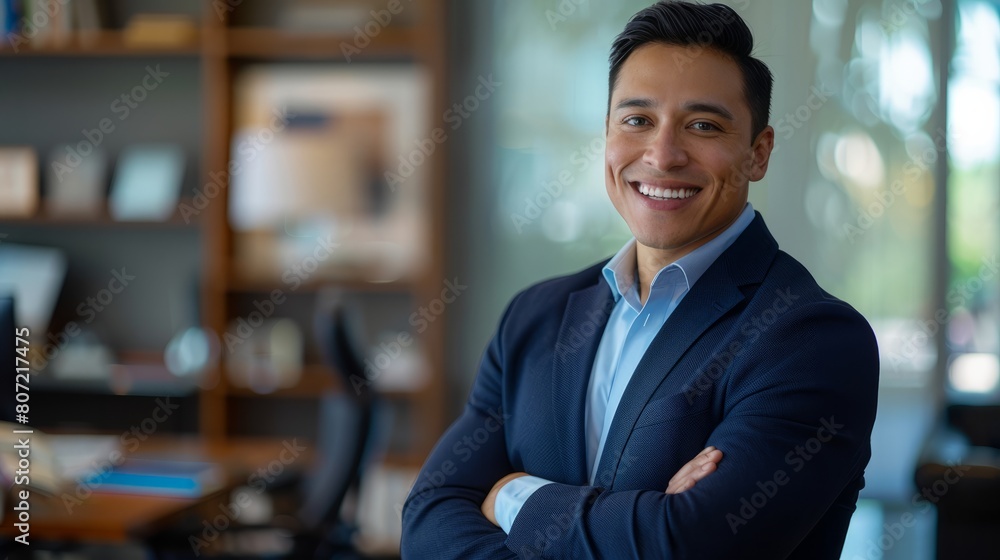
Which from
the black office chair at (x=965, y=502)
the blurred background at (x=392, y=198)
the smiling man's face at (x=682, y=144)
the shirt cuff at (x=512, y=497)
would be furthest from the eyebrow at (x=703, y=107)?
the blurred background at (x=392, y=198)

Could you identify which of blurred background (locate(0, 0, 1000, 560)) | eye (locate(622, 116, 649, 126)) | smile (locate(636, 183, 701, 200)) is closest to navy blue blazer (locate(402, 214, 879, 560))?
smile (locate(636, 183, 701, 200))

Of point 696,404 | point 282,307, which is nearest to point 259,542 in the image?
point 282,307

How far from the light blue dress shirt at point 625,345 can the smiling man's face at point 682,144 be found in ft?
0.10

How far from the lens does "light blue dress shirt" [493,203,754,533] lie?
1.47 meters

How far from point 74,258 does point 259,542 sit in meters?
1.80

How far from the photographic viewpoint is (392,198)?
14.4 ft

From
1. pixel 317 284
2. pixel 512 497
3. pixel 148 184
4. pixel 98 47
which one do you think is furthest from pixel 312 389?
pixel 512 497

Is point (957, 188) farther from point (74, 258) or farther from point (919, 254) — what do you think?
point (74, 258)

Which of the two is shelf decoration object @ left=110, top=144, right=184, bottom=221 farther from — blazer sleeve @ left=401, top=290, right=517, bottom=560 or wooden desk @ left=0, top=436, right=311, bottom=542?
blazer sleeve @ left=401, top=290, right=517, bottom=560

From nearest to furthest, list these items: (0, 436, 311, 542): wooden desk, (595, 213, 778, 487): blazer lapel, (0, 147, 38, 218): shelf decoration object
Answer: (595, 213, 778, 487): blazer lapel, (0, 436, 311, 542): wooden desk, (0, 147, 38, 218): shelf decoration object

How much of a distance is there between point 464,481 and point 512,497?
0.15 m

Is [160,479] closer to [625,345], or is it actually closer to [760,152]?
[625,345]

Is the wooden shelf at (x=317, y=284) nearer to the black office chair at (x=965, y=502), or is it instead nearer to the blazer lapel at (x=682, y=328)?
the black office chair at (x=965, y=502)

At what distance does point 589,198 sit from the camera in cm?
437
